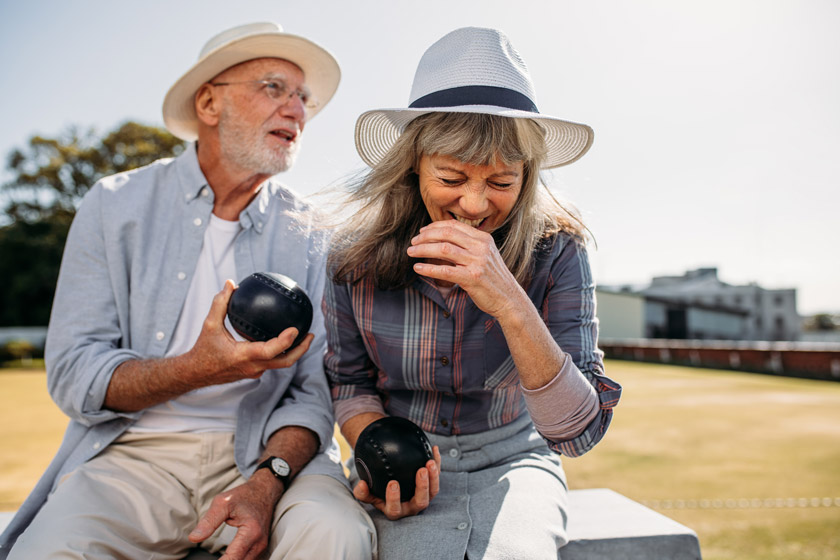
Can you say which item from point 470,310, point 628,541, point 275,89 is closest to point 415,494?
point 470,310

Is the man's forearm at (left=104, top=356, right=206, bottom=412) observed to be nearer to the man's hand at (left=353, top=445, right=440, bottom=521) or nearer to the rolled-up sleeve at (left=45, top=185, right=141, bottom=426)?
the rolled-up sleeve at (left=45, top=185, right=141, bottom=426)

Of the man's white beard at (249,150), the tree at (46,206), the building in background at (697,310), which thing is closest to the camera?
the man's white beard at (249,150)

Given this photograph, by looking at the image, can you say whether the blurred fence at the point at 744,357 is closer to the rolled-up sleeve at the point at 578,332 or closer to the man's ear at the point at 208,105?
the rolled-up sleeve at the point at 578,332

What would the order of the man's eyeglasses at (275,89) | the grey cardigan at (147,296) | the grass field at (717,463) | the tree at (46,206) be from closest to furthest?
the grey cardigan at (147,296), the man's eyeglasses at (275,89), the grass field at (717,463), the tree at (46,206)

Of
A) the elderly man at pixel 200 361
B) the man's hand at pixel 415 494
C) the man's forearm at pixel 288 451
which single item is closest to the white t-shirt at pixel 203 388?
the elderly man at pixel 200 361

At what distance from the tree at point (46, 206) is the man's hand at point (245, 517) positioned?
1203 inches

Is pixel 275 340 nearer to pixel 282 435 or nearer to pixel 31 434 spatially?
pixel 282 435

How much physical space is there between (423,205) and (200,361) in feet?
3.33

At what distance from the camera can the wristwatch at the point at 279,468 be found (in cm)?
238

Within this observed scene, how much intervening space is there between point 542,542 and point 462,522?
10.1 inches

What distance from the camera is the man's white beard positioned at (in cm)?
311

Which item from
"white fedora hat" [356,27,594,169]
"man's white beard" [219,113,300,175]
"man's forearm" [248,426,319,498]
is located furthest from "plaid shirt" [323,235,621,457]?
"man's white beard" [219,113,300,175]

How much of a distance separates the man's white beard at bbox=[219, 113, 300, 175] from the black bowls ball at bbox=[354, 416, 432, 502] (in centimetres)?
151

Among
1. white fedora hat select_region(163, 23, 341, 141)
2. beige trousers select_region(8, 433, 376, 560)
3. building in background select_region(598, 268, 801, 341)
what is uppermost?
white fedora hat select_region(163, 23, 341, 141)
